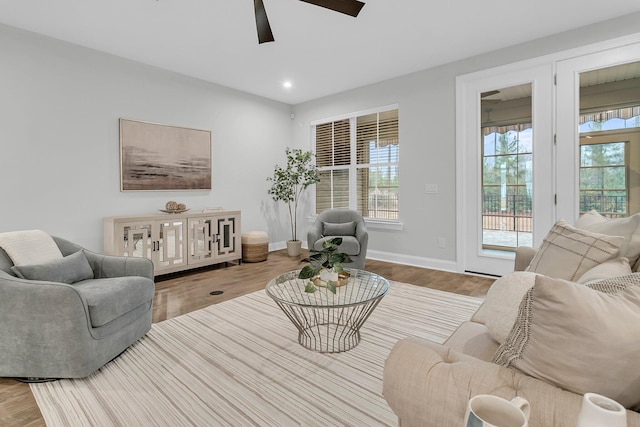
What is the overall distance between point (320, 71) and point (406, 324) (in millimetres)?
3422

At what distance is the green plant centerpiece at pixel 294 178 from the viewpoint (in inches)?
219

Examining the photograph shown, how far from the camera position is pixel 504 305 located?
1.16 metres

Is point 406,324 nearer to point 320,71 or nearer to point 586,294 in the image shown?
point 586,294

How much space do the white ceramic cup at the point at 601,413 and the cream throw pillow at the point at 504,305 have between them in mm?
493

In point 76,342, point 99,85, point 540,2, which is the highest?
point 540,2

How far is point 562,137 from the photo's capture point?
3.47 meters

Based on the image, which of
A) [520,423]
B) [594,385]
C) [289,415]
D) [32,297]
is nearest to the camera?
[520,423]

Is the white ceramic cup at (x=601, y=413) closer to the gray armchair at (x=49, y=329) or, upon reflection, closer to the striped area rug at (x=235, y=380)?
the striped area rug at (x=235, y=380)

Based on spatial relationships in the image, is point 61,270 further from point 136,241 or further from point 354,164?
point 354,164

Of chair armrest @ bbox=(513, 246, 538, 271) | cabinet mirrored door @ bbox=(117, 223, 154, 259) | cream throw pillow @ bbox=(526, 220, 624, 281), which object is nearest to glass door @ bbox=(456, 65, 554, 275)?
chair armrest @ bbox=(513, 246, 538, 271)

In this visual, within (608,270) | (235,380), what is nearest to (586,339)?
(608,270)

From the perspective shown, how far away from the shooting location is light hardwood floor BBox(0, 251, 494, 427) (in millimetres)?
3240

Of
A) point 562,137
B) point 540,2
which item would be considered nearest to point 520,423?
point 540,2

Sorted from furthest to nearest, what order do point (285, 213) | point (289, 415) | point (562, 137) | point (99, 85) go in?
point (285, 213)
point (99, 85)
point (562, 137)
point (289, 415)
